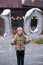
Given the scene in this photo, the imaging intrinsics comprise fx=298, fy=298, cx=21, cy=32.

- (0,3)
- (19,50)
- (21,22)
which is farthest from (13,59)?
(0,3)

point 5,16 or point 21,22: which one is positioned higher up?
point 5,16

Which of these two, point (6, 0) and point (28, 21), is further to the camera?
point (6, 0)

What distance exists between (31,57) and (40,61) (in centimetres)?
106

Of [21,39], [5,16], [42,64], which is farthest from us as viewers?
[5,16]

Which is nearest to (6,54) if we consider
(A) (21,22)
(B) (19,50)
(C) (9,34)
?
(C) (9,34)

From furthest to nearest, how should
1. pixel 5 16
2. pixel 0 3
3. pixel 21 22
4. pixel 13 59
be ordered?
pixel 0 3 → pixel 21 22 → pixel 5 16 → pixel 13 59

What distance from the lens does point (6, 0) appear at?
1633 inches

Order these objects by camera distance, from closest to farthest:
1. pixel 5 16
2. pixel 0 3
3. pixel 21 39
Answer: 1. pixel 21 39
2. pixel 5 16
3. pixel 0 3

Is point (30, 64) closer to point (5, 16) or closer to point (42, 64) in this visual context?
point (42, 64)

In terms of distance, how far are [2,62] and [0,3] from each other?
29566 millimetres

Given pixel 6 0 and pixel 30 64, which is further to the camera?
pixel 6 0

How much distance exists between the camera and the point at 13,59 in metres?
12.3

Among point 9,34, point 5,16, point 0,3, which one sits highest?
point 5,16

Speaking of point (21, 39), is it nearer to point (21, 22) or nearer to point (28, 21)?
point (28, 21)
